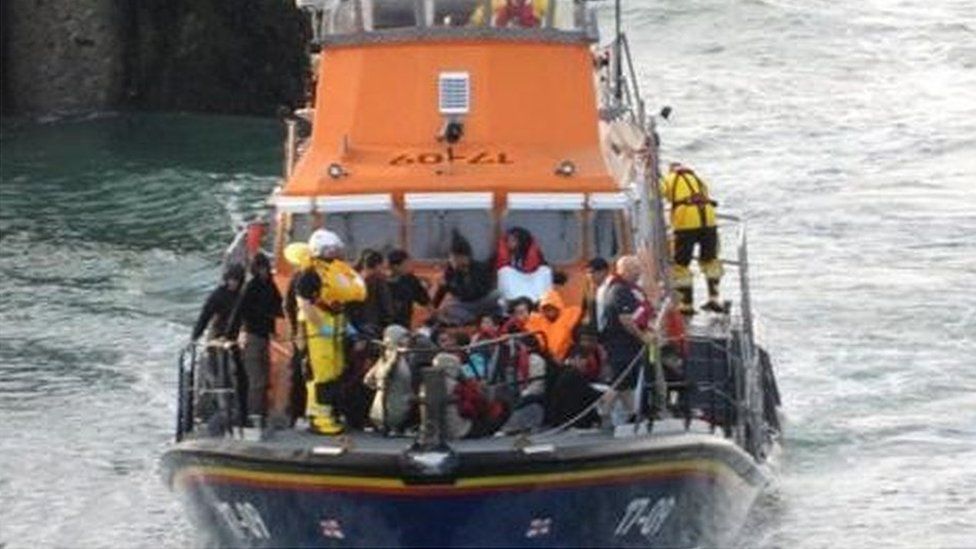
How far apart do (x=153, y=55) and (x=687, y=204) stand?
62.7 ft

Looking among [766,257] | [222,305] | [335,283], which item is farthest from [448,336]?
[766,257]

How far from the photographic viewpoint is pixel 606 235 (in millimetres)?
19859

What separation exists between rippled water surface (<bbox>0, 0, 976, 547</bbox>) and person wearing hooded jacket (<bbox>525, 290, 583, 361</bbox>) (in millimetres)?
3795

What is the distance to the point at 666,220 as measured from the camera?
2369 cm

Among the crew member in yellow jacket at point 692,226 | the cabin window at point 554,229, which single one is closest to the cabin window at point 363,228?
the cabin window at point 554,229

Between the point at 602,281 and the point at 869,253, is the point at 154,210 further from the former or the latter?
the point at 602,281

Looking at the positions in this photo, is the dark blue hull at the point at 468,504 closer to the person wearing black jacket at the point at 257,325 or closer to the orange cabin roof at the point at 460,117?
the person wearing black jacket at the point at 257,325

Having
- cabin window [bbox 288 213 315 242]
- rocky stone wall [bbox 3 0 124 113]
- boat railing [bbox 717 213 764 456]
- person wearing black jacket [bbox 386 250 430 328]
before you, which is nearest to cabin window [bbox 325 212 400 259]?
cabin window [bbox 288 213 315 242]

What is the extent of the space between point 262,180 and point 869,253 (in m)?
8.68

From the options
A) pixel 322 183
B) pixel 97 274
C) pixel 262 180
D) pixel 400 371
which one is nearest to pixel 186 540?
pixel 322 183

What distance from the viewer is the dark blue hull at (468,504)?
1727 cm

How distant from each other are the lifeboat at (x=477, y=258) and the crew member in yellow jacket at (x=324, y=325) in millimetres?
180

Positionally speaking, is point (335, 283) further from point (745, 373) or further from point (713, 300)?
point (713, 300)

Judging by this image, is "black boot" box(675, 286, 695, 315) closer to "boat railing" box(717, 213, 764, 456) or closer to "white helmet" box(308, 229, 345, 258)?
"boat railing" box(717, 213, 764, 456)
